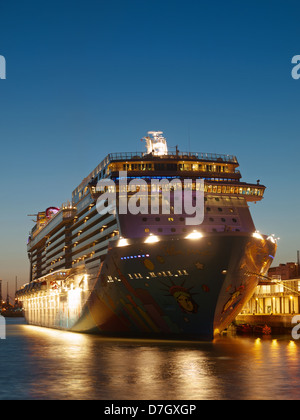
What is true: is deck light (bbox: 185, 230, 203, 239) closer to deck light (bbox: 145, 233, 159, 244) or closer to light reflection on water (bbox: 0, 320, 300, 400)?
deck light (bbox: 145, 233, 159, 244)

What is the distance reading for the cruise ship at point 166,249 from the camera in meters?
36.4

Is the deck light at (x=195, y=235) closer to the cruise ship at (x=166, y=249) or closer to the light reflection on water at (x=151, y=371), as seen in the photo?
the cruise ship at (x=166, y=249)

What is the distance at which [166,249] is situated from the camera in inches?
1448

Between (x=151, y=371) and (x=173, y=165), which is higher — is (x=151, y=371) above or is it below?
below

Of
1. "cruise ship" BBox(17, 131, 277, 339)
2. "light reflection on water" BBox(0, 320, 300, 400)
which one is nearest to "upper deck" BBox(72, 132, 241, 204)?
"cruise ship" BBox(17, 131, 277, 339)

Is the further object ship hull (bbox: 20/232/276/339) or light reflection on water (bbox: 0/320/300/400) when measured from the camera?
ship hull (bbox: 20/232/276/339)

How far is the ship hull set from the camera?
119ft

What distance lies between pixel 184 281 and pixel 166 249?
87.0 inches

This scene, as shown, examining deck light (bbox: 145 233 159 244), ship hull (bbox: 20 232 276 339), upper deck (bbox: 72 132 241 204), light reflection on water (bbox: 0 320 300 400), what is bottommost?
light reflection on water (bbox: 0 320 300 400)

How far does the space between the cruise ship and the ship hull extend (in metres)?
0.06

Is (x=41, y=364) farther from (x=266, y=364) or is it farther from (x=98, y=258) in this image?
(x=98, y=258)

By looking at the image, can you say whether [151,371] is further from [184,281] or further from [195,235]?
[195,235]

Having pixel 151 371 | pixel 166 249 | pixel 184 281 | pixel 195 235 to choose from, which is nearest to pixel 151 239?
pixel 166 249
